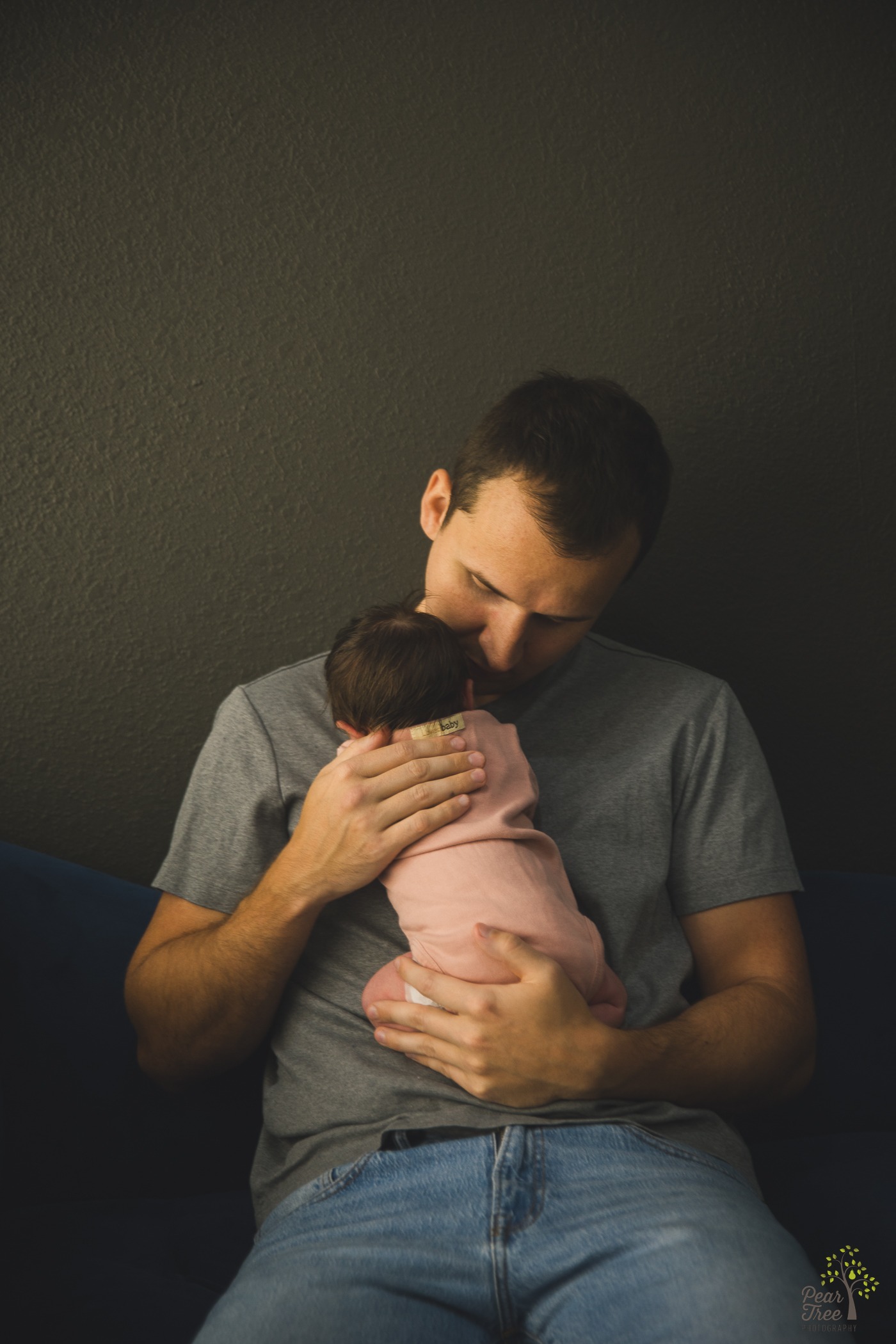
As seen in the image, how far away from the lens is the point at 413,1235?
1.00 meters

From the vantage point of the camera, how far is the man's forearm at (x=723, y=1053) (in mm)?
1150

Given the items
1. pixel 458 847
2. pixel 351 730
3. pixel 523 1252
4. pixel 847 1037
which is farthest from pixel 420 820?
pixel 847 1037

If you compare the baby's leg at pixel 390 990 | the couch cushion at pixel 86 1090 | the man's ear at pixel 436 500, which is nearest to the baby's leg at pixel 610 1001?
the baby's leg at pixel 390 990

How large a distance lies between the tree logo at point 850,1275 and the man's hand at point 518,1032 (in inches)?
18.7

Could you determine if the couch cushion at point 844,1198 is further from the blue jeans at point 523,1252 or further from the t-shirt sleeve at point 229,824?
the t-shirt sleeve at point 229,824

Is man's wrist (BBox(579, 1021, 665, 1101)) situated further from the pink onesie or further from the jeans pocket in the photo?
the jeans pocket

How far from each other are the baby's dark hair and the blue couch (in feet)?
1.99

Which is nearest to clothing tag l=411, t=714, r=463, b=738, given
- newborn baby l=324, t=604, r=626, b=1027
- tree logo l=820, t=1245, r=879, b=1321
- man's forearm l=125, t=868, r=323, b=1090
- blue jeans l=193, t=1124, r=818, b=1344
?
newborn baby l=324, t=604, r=626, b=1027

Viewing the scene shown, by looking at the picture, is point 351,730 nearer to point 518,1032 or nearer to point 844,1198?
point 518,1032

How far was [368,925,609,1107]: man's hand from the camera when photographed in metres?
1.09

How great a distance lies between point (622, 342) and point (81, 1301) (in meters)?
1.94

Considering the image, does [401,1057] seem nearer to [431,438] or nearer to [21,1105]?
[21,1105]

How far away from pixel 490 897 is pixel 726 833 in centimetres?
49

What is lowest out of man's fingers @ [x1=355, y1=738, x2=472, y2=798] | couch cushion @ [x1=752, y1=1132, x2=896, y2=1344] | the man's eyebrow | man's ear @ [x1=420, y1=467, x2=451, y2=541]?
couch cushion @ [x1=752, y1=1132, x2=896, y2=1344]
